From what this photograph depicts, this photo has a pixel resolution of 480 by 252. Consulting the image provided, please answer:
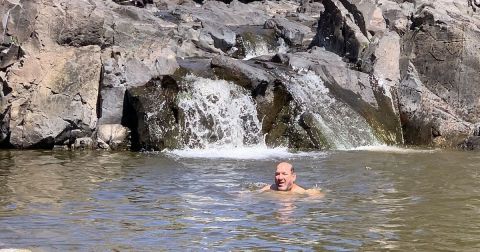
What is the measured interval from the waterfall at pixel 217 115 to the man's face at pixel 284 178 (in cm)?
881

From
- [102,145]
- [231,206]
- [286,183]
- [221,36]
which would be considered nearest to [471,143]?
[102,145]

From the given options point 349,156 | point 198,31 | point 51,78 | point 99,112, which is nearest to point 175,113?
point 99,112

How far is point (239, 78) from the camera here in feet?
73.8

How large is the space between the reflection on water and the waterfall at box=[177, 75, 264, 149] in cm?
314

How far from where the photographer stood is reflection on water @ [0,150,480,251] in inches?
357

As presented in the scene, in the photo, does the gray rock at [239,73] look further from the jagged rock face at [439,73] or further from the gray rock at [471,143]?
the gray rock at [471,143]

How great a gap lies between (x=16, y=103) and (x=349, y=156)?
9729 mm

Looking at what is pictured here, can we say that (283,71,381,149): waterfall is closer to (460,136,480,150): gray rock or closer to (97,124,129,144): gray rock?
(460,136,480,150): gray rock

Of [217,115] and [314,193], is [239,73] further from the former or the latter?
[314,193]

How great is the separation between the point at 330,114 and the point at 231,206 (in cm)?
1188

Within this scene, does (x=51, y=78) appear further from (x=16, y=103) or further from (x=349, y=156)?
(x=349, y=156)

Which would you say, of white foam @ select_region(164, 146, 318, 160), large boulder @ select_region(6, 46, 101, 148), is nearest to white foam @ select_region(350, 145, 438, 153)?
white foam @ select_region(164, 146, 318, 160)

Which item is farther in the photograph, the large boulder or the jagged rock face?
the jagged rock face

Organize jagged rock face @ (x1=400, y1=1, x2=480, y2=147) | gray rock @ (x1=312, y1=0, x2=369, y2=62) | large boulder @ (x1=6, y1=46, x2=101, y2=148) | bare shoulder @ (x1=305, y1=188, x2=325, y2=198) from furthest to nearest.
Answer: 1. gray rock @ (x1=312, y1=0, x2=369, y2=62)
2. jagged rock face @ (x1=400, y1=1, x2=480, y2=147)
3. large boulder @ (x1=6, y1=46, x2=101, y2=148)
4. bare shoulder @ (x1=305, y1=188, x2=325, y2=198)
